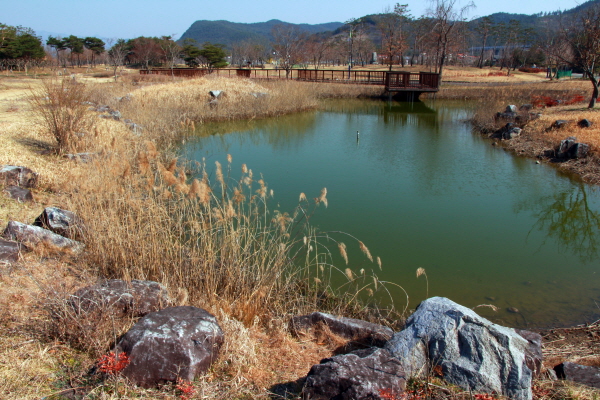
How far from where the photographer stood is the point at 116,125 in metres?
10.6

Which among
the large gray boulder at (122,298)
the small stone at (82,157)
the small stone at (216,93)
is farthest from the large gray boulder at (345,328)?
the small stone at (216,93)

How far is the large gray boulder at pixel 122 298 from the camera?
2.84 meters

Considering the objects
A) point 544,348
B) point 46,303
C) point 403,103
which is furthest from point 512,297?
point 403,103

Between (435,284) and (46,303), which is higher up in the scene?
(46,303)

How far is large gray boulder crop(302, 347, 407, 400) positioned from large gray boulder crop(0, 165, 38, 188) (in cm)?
531

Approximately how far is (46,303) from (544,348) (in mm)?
3862

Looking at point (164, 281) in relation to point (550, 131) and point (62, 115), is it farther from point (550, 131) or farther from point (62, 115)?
point (550, 131)

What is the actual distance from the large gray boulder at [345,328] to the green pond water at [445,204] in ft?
4.50

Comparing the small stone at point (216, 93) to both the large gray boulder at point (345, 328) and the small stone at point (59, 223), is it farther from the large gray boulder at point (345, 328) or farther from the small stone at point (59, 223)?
the large gray boulder at point (345, 328)

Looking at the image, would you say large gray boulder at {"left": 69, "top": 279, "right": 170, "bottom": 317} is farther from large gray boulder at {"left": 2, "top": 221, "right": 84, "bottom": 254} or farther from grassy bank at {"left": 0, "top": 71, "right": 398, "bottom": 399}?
large gray boulder at {"left": 2, "top": 221, "right": 84, "bottom": 254}

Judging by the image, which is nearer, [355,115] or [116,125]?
[116,125]

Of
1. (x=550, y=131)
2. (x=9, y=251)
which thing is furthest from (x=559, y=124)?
(x=9, y=251)

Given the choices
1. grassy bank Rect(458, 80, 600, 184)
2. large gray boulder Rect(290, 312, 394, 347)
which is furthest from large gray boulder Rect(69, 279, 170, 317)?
grassy bank Rect(458, 80, 600, 184)

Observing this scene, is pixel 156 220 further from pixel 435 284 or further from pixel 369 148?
pixel 369 148
